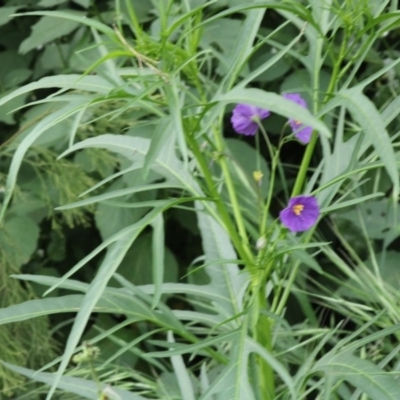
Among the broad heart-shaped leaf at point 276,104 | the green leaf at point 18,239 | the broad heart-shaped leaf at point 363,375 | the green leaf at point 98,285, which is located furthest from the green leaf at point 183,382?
the green leaf at point 18,239

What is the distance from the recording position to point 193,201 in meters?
1.17

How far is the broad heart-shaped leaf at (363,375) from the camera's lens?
29.3 inches

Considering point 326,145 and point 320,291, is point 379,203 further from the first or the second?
point 326,145

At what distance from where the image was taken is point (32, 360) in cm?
148

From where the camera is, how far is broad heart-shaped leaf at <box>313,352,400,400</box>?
0.74m

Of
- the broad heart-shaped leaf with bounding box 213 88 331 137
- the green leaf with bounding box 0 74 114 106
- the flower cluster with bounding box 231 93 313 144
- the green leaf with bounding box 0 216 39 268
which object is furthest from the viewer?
the green leaf with bounding box 0 216 39 268

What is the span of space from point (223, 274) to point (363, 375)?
8.4 inches

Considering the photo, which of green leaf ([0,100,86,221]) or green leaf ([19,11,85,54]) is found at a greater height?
green leaf ([0,100,86,221])

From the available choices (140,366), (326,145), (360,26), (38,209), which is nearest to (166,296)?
(140,366)

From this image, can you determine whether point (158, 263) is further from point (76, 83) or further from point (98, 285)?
A: point (76, 83)

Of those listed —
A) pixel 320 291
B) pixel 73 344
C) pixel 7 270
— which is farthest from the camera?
pixel 320 291

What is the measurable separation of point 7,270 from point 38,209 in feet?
0.47

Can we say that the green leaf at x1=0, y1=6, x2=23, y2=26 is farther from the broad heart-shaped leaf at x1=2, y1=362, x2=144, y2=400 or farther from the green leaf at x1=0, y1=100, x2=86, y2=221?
the green leaf at x1=0, y1=100, x2=86, y2=221

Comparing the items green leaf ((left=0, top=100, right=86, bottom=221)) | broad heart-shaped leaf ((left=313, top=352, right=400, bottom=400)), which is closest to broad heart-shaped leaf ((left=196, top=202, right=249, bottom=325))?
broad heart-shaped leaf ((left=313, top=352, right=400, bottom=400))
